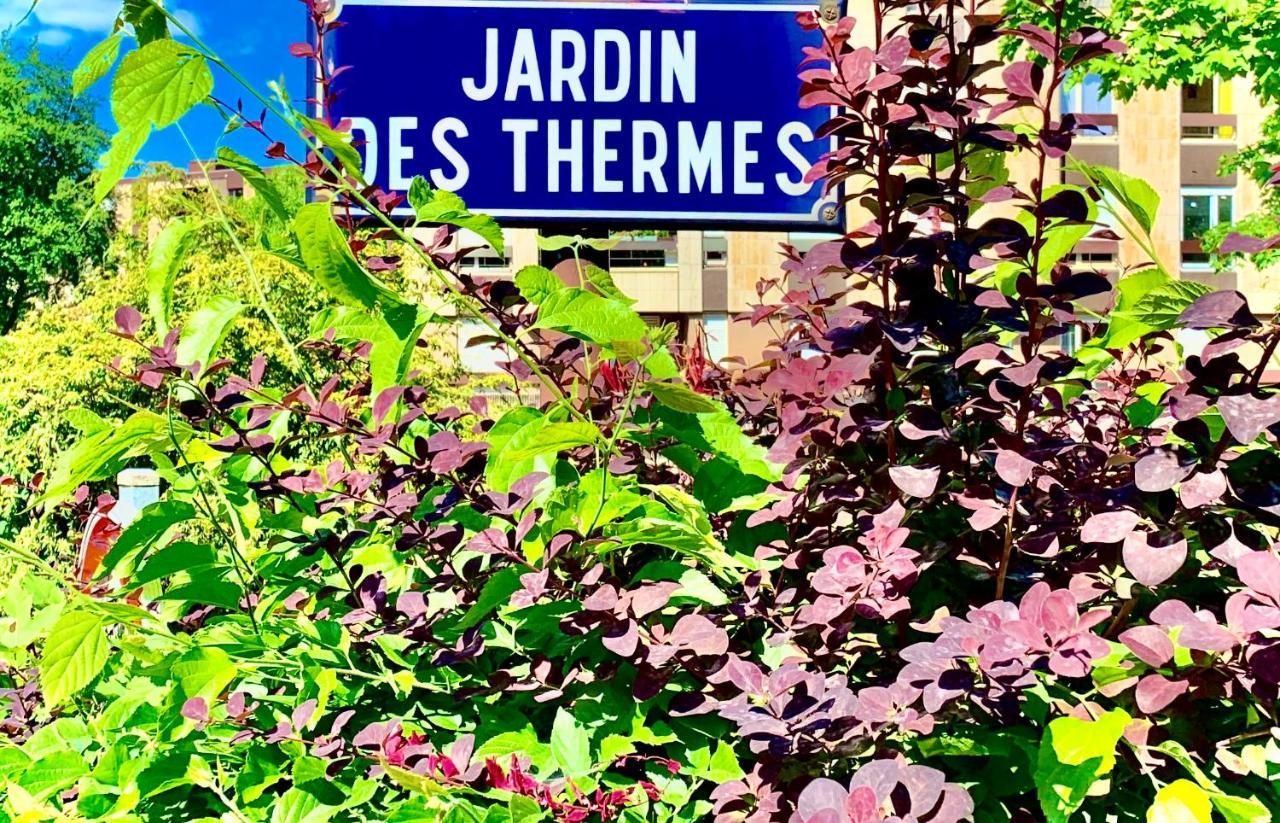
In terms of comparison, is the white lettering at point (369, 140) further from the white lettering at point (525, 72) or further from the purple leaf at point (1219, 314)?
the purple leaf at point (1219, 314)

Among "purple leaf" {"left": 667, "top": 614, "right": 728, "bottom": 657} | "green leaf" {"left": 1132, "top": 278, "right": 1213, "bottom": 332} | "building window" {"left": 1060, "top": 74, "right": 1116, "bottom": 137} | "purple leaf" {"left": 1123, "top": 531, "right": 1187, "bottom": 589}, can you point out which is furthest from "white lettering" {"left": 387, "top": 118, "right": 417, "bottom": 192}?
"building window" {"left": 1060, "top": 74, "right": 1116, "bottom": 137}

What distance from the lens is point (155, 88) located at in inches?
30.6

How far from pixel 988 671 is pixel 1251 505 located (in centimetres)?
25

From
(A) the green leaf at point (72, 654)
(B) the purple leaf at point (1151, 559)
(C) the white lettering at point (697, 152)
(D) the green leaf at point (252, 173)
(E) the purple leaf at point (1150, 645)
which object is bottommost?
(A) the green leaf at point (72, 654)

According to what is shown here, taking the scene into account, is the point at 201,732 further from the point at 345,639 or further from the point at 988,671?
the point at 988,671

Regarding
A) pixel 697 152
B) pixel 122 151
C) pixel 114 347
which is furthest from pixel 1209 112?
pixel 122 151

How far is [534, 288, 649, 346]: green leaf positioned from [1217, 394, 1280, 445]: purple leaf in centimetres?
45

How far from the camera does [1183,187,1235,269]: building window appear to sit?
78.6 feet

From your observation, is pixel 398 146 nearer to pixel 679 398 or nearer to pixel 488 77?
pixel 488 77

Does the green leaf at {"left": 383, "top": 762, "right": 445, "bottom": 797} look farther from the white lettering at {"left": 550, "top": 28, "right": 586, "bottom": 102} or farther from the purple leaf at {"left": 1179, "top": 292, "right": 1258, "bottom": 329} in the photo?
the white lettering at {"left": 550, "top": 28, "right": 586, "bottom": 102}

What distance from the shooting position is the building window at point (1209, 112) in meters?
23.8

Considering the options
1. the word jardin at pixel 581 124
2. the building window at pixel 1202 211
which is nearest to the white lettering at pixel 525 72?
the word jardin at pixel 581 124

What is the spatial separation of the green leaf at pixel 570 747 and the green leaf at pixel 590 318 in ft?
1.11

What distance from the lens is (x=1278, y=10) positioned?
9.44 meters
